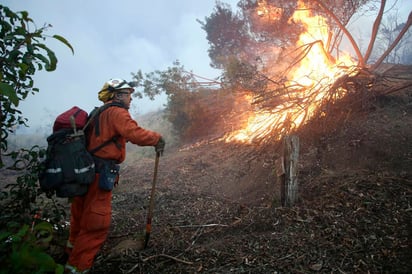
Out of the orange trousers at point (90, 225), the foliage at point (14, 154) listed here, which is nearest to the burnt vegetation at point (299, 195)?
the orange trousers at point (90, 225)

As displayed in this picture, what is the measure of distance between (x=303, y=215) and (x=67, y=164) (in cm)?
302

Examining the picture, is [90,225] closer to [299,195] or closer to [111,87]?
[111,87]

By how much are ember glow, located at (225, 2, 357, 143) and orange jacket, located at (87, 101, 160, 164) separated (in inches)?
121

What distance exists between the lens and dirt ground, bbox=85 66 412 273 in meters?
2.91

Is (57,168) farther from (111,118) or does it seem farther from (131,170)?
(131,170)

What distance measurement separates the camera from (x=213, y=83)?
8805 millimetres

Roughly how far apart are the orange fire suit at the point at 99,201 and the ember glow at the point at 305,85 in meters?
3.17

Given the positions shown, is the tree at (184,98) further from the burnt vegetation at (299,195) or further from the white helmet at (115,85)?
the white helmet at (115,85)

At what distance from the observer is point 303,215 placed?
367 cm

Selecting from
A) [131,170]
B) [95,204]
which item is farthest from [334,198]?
[131,170]

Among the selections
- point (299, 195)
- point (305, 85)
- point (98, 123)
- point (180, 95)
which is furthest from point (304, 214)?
point (180, 95)

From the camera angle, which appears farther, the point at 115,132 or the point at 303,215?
the point at 303,215

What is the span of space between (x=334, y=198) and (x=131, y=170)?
7.50 m

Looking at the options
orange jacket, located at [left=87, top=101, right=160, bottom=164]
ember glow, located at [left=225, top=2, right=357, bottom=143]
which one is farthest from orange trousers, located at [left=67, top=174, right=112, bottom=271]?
ember glow, located at [left=225, top=2, right=357, bottom=143]
